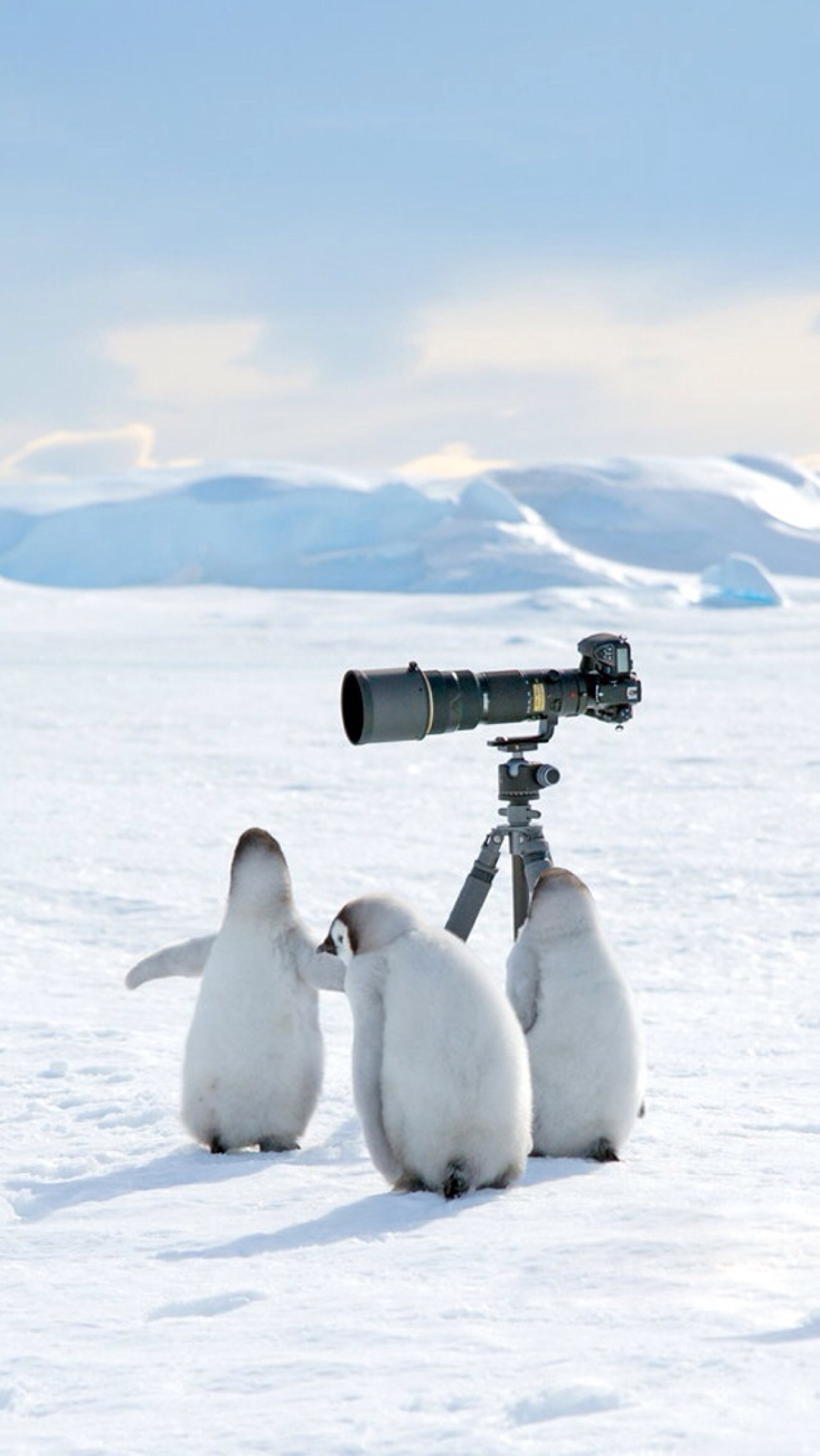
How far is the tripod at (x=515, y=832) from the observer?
3465 millimetres

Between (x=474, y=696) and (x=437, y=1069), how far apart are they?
2.68 ft

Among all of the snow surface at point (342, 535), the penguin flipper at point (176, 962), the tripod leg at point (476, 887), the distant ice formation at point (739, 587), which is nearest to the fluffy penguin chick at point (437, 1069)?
the tripod leg at point (476, 887)

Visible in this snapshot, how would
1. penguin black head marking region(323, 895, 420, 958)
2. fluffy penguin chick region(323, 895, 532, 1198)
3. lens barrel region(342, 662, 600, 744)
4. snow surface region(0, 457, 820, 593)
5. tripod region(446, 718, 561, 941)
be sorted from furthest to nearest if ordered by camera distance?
snow surface region(0, 457, 820, 593)
tripod region(446, 718, 561, 941)
lens barrel region(342, 662, 600, 744)
penguin black head marking region(323, 895, 420, 958)
fluffy penguin chick region(323, 895, 532, 1198)

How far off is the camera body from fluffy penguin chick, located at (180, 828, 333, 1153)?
327 mm

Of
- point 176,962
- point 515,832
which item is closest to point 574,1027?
point 515,832

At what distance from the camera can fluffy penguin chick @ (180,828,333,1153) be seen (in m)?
3.27

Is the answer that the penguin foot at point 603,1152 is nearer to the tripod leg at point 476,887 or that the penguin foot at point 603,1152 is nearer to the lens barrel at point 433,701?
the tripod leg at point 476,887

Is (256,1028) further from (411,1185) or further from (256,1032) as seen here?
(411,1185)

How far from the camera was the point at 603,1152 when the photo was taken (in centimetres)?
313

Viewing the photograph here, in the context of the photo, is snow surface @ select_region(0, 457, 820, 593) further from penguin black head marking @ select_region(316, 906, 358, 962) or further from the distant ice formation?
penguin black head marking @ select_region(316, 906, 358, 962)

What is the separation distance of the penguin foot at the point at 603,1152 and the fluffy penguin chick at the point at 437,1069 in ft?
0.88

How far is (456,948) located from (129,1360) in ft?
3.22

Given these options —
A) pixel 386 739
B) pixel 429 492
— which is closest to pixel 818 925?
pixel 386 739

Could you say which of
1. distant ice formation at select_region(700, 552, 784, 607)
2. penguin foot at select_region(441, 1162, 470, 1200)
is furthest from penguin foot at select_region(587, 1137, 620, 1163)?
distant ice formation at select_region(700, 552, 784, 607)
